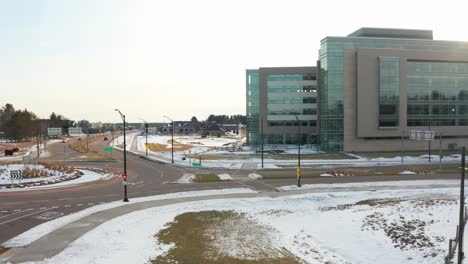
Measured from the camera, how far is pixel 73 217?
2625cm

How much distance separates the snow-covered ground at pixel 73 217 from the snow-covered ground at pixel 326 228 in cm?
253

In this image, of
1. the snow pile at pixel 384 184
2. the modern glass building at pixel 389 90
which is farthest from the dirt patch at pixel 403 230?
the modern glass building at pixel 389 90

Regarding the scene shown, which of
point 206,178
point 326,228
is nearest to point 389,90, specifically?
point 206,178

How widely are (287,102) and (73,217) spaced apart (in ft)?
252

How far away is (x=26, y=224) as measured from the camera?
80.7ft

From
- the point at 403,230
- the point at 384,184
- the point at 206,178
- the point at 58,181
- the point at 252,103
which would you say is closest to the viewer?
the point at 403,230

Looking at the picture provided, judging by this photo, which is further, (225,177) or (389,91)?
(389,91)

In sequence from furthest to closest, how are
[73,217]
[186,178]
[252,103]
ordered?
1. [252,103]
2. [186,178]
3. [73,217]

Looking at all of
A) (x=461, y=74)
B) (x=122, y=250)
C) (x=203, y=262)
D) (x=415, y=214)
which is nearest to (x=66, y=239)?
(x=122, y=250)

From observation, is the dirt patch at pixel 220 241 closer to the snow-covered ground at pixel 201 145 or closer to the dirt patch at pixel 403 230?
the dirt patch at pixel 403 230

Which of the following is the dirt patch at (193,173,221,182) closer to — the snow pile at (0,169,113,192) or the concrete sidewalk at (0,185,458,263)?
the concrete sidewalk at (0,185,458,263)

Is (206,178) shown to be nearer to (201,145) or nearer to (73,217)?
(73,217)

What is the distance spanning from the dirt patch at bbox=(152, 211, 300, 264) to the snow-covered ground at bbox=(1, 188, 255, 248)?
6.22m

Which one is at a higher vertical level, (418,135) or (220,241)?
(418,135)
